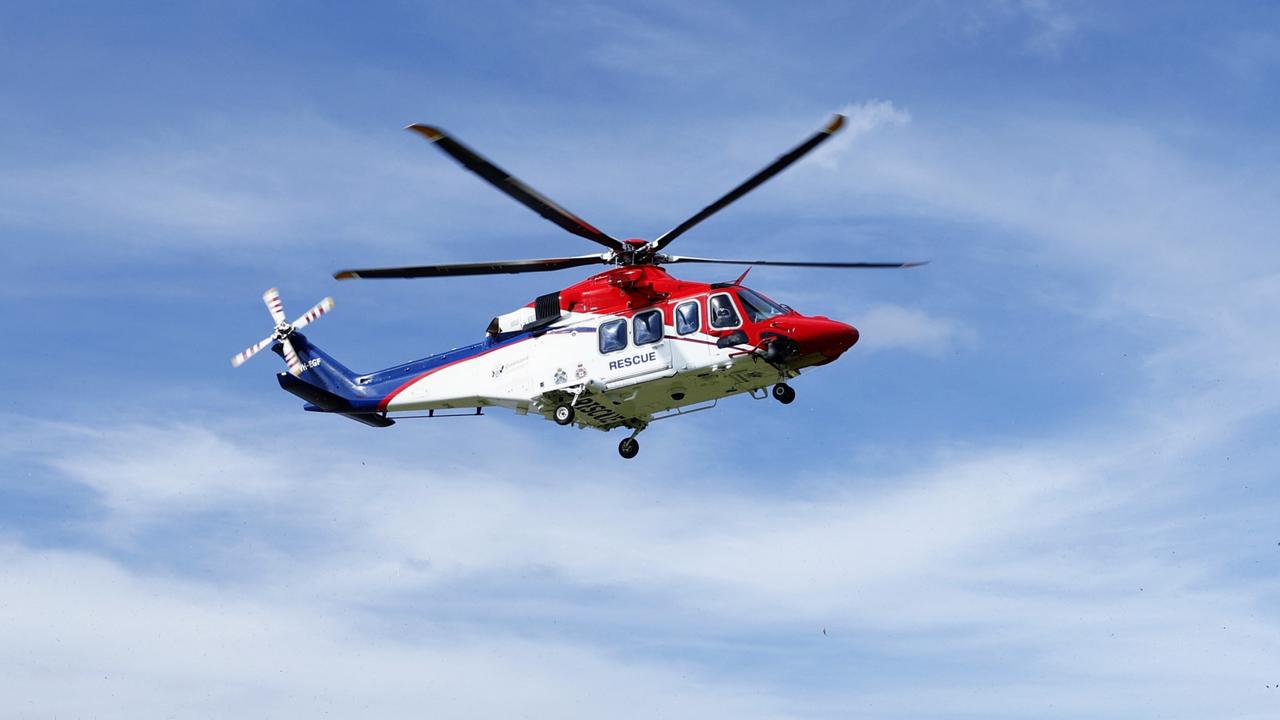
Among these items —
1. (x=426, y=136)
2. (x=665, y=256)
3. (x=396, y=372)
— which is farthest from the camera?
(x=396, y=372)

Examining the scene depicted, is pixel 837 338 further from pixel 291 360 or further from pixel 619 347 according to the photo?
pixel 291 360

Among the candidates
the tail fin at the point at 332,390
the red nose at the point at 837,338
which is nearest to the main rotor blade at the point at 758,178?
the red nose at the point at 837,338

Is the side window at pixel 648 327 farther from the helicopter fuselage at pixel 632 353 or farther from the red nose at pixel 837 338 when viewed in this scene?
the red nose at pixel 837 338

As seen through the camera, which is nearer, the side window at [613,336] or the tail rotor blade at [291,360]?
the side window at [613,336]

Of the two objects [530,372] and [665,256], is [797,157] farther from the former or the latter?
[530,372]

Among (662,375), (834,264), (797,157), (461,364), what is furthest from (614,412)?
(797,157)

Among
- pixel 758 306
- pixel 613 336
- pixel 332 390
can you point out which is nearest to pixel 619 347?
pixel 613 336

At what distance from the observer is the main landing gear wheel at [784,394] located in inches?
1454

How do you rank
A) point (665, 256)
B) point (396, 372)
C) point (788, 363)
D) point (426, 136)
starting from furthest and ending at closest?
point (396, 372) → point (665, 256) → point (788, 363) → point (426, 136)

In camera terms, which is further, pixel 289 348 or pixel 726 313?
pixel 289 348

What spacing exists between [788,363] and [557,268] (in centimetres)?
763

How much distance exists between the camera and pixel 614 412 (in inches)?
1553

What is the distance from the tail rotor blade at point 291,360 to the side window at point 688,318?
45.4 feet

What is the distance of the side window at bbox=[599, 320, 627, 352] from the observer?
38.2 m
